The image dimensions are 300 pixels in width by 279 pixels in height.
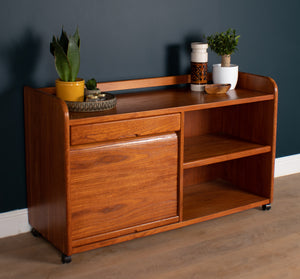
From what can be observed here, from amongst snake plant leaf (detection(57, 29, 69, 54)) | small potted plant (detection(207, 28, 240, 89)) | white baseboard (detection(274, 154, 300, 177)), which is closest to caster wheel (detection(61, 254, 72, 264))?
snake plant leaf (detection(57, 29, 69, 54))

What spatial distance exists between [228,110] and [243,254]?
2.89 ft

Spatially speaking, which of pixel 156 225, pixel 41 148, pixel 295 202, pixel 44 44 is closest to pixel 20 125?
pixel 41 148

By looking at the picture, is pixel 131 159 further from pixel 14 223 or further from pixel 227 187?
pixel 227 187

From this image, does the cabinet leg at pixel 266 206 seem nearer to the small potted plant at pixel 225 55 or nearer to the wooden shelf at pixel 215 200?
the wooden shelf at pixel 215 200

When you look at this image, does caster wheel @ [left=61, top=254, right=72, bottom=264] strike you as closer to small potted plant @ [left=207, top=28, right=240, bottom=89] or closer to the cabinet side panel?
the cabinet side panel

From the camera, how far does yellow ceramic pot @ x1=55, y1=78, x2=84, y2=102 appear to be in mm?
2068

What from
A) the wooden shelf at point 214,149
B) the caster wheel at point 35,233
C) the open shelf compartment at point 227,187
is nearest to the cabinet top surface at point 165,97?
the wooden shelf at point 214,149

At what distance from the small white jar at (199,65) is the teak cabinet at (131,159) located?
0.07 meters

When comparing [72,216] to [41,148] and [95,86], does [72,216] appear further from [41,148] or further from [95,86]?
[95,86]

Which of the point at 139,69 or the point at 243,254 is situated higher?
the point at 139,69

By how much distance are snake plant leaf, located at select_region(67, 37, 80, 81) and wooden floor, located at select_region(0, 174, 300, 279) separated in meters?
0.78

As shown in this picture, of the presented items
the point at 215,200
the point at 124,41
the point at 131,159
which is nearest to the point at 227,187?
the point at 215,200

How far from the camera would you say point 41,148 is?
2.10m

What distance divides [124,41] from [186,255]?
3.49 ft
